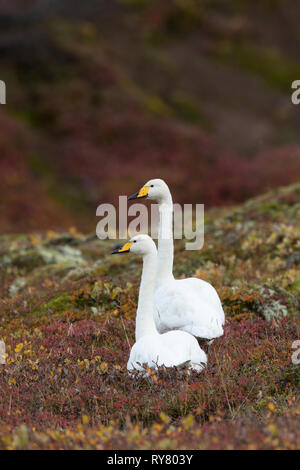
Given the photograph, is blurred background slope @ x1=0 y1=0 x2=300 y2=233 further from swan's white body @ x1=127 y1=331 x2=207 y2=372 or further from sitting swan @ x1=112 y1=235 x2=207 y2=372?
swan's white body @ x1=127 y1=331 x2=207 y2=372

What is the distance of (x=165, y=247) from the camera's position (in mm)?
8438

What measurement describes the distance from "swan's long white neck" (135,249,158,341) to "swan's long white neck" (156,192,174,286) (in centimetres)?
137

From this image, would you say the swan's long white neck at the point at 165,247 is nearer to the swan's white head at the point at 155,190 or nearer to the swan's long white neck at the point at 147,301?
the swan's white head at the point at 155,190

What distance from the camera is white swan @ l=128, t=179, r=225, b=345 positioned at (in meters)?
7.25

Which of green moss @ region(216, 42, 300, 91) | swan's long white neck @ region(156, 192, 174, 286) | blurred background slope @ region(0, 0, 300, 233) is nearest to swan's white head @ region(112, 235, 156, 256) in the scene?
swan's long white neck @ region(156, 192, 174, 286)

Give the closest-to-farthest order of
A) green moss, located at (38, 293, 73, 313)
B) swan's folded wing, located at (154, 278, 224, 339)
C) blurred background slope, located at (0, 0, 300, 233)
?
swan's folded wing, located at (154, 278, 224, 339), green moss, located at (38, 293, 73, 313), blurred background slope, located at (0, 0, 300, 233)

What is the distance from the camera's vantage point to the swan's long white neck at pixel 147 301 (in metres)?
6.97

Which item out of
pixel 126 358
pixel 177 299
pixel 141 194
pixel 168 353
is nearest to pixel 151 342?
pixel 168 353

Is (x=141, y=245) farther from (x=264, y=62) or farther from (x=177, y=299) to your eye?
(x=264, y=62)

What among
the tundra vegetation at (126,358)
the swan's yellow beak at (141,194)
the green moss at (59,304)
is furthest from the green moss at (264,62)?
the swan's yellow beak at (141,194)

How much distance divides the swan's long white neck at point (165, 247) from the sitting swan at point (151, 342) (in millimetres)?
1362
